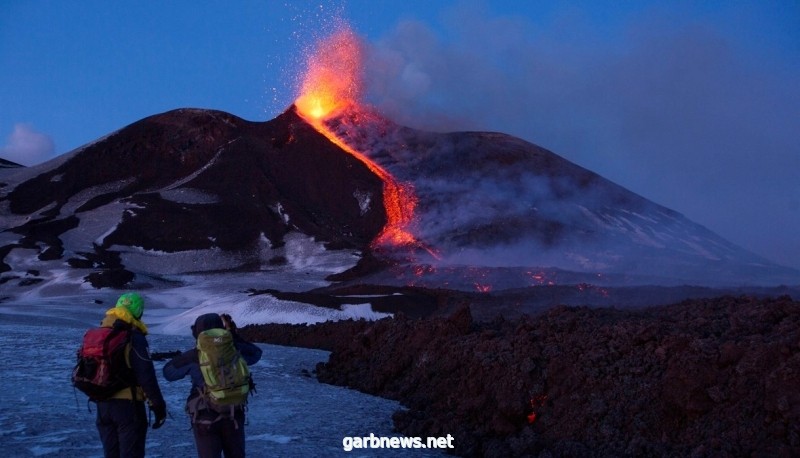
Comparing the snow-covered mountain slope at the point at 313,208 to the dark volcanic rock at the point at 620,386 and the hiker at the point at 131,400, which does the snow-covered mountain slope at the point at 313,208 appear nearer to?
the dark volcanic rock at the point at 620,386

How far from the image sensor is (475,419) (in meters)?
8.94

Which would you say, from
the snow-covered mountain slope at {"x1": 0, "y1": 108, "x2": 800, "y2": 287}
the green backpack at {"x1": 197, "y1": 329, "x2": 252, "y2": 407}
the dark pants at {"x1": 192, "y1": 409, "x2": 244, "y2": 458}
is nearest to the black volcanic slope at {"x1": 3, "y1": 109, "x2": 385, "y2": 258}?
the snow-covered mountain slope at {"x1": 0, "y1": 108, "x2": 800, "y2": 287}

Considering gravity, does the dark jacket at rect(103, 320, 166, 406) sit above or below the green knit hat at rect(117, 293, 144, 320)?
below

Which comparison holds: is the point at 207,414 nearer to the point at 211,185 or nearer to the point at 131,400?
the point at 131,400

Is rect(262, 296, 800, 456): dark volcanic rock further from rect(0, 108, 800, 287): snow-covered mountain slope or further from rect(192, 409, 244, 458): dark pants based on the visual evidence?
rect(0, 108, 800, 287): snow-covered mountain slope

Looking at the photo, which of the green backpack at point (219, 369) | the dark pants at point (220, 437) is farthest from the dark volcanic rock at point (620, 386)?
the green backpack at point (219, 369)

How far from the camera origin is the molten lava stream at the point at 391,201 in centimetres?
6125

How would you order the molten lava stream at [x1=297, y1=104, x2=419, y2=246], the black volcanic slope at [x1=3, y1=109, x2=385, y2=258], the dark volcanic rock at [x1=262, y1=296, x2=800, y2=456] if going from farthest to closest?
the black volcanic slope at [x1=3, y1=109, x2=385, y2=258]
the molten lava stream at [x1=297, y1=104, x2=419, y2=246]
the dark volcanic rock at [x1=262, y1=296, x2=800, y2=456]

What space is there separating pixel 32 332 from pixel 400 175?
183ft

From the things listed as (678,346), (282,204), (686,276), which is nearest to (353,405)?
(678,346)

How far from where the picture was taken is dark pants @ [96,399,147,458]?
202 inches

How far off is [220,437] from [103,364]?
906 mm

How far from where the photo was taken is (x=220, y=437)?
16.8 feet

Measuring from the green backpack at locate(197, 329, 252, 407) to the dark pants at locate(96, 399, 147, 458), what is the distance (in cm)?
56
